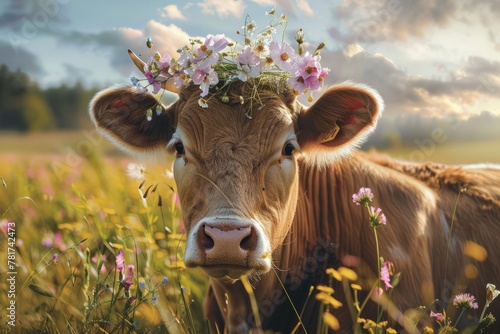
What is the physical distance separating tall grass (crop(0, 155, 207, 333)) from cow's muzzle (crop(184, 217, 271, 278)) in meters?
0.34

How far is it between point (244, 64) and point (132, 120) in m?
1.15

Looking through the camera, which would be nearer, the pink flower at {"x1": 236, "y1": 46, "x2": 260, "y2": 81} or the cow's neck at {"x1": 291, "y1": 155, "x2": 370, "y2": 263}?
Answer: the pink flower at {"x1": 236, "y1": 46, "x2": 260, "y2": 81}

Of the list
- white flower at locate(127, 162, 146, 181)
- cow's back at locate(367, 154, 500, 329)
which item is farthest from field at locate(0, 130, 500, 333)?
cow's back at locate(367, 154, 500, 329)

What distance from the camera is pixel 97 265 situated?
380cm

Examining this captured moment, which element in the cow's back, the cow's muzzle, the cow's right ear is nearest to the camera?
the cow's muzzle

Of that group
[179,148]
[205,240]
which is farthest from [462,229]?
[205,240]

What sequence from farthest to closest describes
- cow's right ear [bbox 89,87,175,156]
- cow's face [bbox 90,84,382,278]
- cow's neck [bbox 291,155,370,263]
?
cow's right ear [bbox 89,87,175,156], cow's neck [bbox 291,155,370,263], cow's face [bbox 90,84,382,278]

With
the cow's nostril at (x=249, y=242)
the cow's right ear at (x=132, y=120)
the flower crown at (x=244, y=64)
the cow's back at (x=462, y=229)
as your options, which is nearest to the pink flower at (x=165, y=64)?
the flower crown at (x=244, y=64)

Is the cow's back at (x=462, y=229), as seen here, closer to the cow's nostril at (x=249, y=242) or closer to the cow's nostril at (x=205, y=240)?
the cow's nostril at (x=249, y=242)

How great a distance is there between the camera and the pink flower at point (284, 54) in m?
4.16

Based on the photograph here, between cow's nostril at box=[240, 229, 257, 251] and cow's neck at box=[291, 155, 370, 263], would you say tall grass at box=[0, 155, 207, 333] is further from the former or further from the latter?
cow's neck at box=[291, 155, 370, 263]

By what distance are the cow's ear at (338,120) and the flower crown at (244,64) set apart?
0.23 m

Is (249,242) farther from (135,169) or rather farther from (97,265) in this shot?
(135,169)

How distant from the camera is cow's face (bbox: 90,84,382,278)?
3605 millimetres
